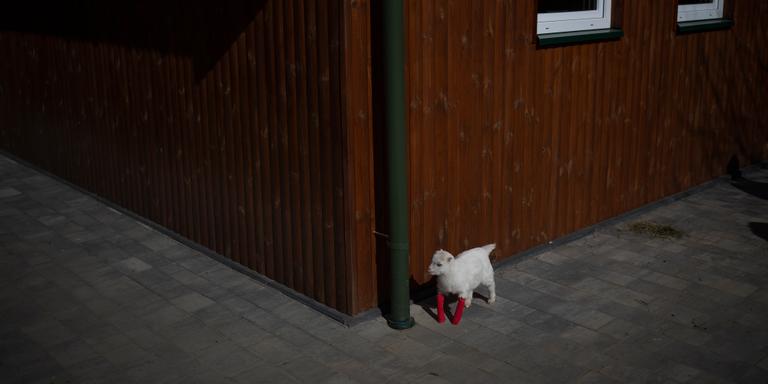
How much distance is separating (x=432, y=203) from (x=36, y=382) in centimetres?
285

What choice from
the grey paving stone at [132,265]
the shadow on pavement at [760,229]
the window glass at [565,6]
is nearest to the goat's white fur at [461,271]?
the window glass at [565,6]

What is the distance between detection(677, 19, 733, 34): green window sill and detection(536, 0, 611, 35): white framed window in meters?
1.21

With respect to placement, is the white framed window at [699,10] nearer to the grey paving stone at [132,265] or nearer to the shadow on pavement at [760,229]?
the shadow on pavement at [760,229]

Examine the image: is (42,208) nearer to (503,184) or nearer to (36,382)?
(36,382)

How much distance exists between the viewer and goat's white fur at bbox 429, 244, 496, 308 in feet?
16.2

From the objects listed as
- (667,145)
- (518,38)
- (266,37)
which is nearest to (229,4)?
(266,37)

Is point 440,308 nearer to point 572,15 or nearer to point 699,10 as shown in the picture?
point 572,15

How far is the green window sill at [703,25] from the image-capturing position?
7.57 metres

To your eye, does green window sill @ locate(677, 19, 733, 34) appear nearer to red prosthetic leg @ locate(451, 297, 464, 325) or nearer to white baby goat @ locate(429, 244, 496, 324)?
white baby goat @ locate(429, 244, 496, 324)

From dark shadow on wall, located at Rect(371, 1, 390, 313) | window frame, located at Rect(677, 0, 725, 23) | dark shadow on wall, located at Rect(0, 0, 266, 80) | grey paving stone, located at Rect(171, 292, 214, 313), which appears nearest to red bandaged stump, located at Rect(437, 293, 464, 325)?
dark shadow on wall, located at Rect(371, 1, 390, 313)

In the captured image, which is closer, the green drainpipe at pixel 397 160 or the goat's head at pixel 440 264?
the green drainpipe at pixel 397 160

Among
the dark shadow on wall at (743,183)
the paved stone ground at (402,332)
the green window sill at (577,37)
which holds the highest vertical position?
the green window sill at (577,37)

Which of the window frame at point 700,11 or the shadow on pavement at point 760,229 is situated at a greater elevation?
the window frame at point 700,11

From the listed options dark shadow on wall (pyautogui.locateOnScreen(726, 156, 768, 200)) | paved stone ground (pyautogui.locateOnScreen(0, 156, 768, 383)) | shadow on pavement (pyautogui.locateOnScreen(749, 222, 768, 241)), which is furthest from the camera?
dark shadow on wall (pyautogui.locateOnScreen(726, 156, 768, 200))
